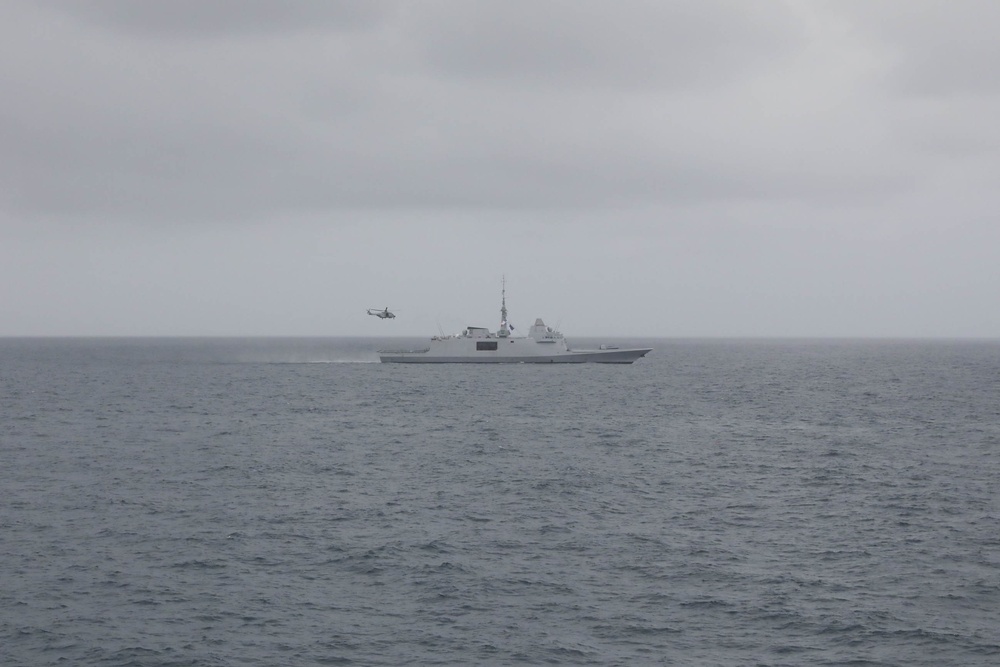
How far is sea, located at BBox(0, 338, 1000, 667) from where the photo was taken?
2189 cm

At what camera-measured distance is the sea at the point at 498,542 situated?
71.8 ft

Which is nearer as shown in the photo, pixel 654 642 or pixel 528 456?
pixel 654 642

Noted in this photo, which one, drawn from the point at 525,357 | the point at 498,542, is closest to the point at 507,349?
the point at 525,357

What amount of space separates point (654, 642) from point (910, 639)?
642 centimetres

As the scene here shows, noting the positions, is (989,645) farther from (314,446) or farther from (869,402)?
(869,402)

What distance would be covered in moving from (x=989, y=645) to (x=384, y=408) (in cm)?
6153

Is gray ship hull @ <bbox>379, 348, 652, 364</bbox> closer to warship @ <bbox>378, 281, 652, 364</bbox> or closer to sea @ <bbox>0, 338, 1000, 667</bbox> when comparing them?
warship @ <bbox>378, 281, 652, 364</bbox>

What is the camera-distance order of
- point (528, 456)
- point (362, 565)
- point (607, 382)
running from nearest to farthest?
point (362, 565) → point (528, 456) → point (607, 382)

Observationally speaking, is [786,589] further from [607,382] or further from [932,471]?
[607,382]

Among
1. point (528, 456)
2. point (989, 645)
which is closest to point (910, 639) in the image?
point (989, 645)

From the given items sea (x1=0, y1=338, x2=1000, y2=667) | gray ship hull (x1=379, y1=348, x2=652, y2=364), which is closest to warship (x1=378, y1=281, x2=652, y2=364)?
gray ship hull (x1=379, y1=348, x2=652, y2=364)

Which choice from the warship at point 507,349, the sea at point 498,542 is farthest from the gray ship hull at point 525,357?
the sea at point 498,542

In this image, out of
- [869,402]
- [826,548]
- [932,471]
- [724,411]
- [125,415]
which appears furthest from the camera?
[869,402]

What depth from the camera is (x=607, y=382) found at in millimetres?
110625
